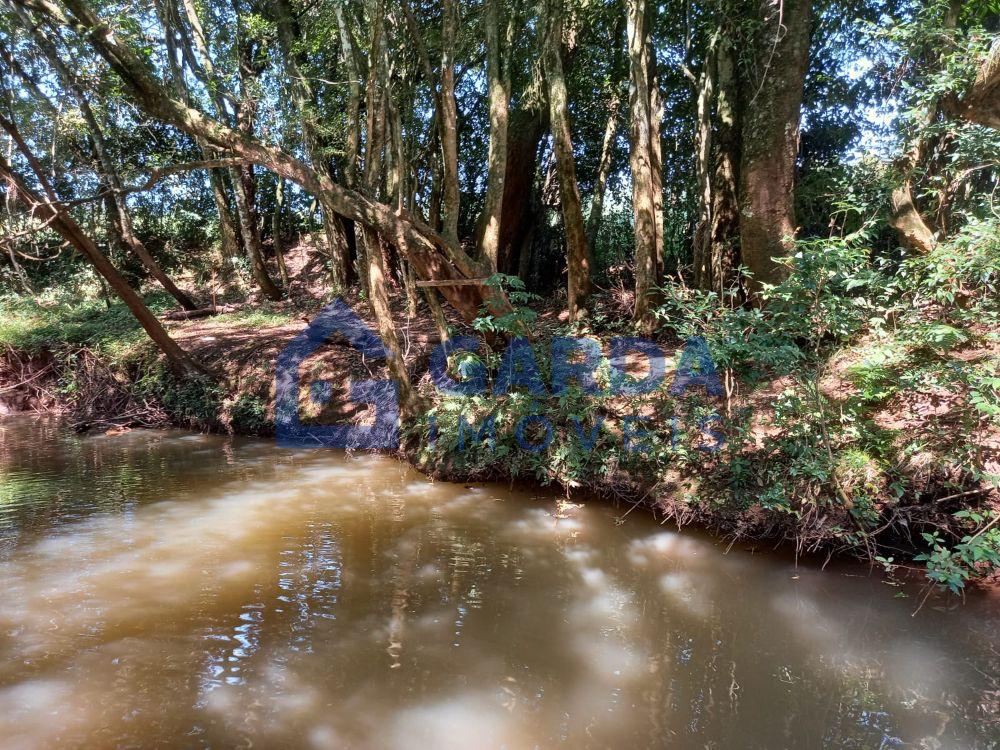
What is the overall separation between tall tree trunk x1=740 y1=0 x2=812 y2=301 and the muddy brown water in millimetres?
3321

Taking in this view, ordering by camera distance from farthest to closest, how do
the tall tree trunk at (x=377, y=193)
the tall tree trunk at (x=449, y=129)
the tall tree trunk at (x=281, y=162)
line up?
the tall tree trunk at (x=449, y=129)
the tall tree trunk at (x=377, y=193)
the tall tree trunk at (x=281, y=162)

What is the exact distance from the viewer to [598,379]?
636cm

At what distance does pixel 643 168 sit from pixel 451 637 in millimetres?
6002

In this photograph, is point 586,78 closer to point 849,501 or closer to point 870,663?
point 849,501

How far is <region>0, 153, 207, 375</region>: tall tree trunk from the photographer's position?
21.9 feet

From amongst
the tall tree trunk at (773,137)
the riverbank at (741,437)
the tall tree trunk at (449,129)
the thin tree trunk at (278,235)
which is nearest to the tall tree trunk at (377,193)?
the riverbank at (741,437)

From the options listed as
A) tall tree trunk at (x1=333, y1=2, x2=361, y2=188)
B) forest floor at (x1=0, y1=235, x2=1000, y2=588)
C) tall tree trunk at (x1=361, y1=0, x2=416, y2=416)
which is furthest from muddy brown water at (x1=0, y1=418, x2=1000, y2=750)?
tall tree trunk at (x1=333, y1=2, x2=361, y2=188)

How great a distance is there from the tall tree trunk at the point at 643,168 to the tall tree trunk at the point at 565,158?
0.78 metres

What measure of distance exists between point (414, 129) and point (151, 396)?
6504 millimetres

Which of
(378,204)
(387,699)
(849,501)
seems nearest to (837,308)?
(849,501)

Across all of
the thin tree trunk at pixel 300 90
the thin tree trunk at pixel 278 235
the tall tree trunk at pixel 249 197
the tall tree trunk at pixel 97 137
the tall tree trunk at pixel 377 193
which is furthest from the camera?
the thin tree trunk at pixel 278 235

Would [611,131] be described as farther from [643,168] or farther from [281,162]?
[281,162]

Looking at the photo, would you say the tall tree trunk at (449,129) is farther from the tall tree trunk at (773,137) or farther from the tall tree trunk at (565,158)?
the tall tree trunk at (773,137)

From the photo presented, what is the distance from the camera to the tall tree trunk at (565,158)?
6953 millimetres
